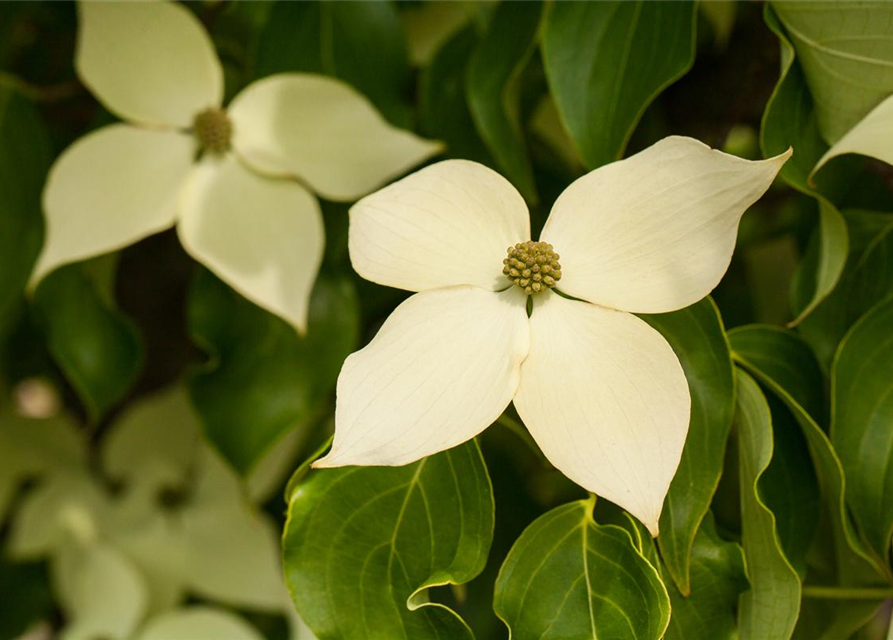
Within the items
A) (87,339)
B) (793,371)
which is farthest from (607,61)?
(87,339)

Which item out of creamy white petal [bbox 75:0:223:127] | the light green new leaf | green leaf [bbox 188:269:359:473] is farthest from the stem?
creamy white petal [bbox 75:0:223:127]

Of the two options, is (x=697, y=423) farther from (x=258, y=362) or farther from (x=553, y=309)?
(x=258, y=362)

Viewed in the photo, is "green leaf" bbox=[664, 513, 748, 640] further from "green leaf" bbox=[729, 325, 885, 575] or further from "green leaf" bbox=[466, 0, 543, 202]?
"green leaf" bbox=[466, 0, 543, 202]

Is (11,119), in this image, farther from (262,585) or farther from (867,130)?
(867,130)

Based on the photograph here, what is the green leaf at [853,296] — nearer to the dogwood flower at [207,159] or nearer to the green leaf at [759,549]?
the green leaf at [759,549]

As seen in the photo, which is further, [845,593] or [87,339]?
[87,339]

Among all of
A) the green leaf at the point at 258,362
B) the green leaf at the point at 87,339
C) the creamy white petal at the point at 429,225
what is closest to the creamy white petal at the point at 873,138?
the creamy white petal at the point at 429,225
